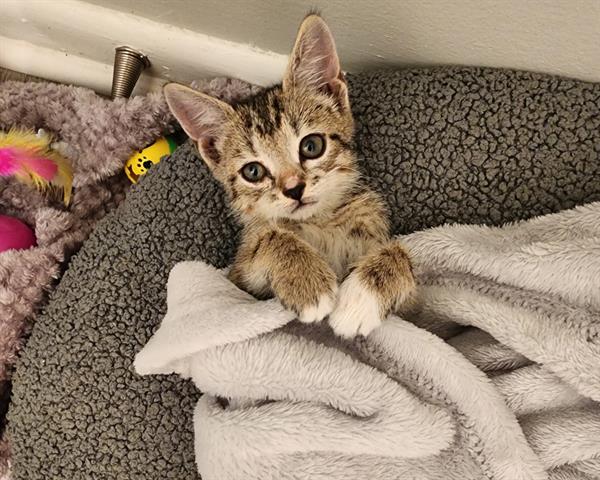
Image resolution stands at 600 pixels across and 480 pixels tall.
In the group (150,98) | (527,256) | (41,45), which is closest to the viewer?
(527,256)

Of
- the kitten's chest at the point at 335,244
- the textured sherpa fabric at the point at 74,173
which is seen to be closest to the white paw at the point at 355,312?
the kitten's chest at the point at 335,244

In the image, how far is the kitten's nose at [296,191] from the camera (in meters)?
1.19

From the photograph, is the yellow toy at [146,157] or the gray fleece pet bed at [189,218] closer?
the gray fleece pet bed at [189,218]

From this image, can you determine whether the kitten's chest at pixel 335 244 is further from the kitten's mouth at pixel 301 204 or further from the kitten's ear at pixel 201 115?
the kitten's ear at pixel 201 115

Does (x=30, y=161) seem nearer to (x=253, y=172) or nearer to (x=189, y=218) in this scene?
(x=189, y=218)

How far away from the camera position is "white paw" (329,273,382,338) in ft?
3.55

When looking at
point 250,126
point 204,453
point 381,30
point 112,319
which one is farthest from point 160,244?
point 381,30

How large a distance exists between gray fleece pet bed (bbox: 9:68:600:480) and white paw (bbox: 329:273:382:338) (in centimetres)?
36

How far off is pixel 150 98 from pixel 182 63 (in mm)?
127

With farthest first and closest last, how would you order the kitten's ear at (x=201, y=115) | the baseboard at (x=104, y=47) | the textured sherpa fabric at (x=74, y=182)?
the baseboard at (x=104, y=47)
the textured sherpa fabric at (x=74, y=182)
the kitten's ear at (x=201, y=115)

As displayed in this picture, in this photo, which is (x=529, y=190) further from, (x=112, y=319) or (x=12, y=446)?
(x=12, y=446)

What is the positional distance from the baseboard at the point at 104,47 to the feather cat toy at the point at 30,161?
29cm

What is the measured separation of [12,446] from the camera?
1475 mm

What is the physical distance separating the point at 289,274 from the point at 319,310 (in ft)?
0.28
